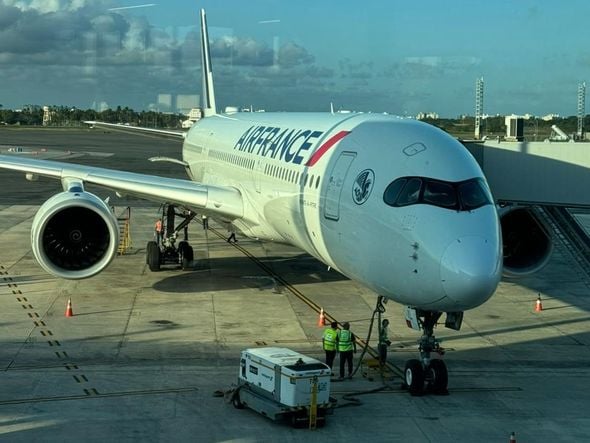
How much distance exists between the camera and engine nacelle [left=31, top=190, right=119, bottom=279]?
1883cm

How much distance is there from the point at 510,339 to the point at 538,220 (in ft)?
8.62

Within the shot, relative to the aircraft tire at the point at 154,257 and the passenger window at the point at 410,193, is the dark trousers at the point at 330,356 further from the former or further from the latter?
the aircraft tire at the point at 154,257

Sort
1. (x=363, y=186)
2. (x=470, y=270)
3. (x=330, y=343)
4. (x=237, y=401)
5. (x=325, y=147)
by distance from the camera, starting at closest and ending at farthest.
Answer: (x=470, y=270), (x=237, y=401), (x=363, y=186), (x=330, y=343), (x=325, y=147)

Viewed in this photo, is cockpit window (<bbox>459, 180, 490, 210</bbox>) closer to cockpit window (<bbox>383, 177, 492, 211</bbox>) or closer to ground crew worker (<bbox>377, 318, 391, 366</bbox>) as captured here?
cockpit window (<bbox>383, 177, 492, 211</bbox>)

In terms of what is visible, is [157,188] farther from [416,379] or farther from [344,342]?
[416,379]

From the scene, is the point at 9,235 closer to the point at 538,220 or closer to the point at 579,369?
the point at 538,220

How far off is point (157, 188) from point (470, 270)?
12.0m

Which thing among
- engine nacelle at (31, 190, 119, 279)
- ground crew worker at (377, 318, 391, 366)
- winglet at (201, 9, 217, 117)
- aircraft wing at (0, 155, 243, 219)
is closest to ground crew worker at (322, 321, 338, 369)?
ground crew worker at (377, 318, 391, 366)

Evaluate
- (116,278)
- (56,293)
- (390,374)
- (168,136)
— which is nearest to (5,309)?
(56,293)

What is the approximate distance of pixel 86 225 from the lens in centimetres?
1958

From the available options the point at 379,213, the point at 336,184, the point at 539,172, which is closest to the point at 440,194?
the point at 379,213

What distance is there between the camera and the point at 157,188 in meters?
21.8

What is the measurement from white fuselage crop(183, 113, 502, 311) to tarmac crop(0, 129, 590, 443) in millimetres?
1757

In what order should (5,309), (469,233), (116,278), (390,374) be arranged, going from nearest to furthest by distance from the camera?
(469,233)
(390,374)
(5,309)
(116,278)
